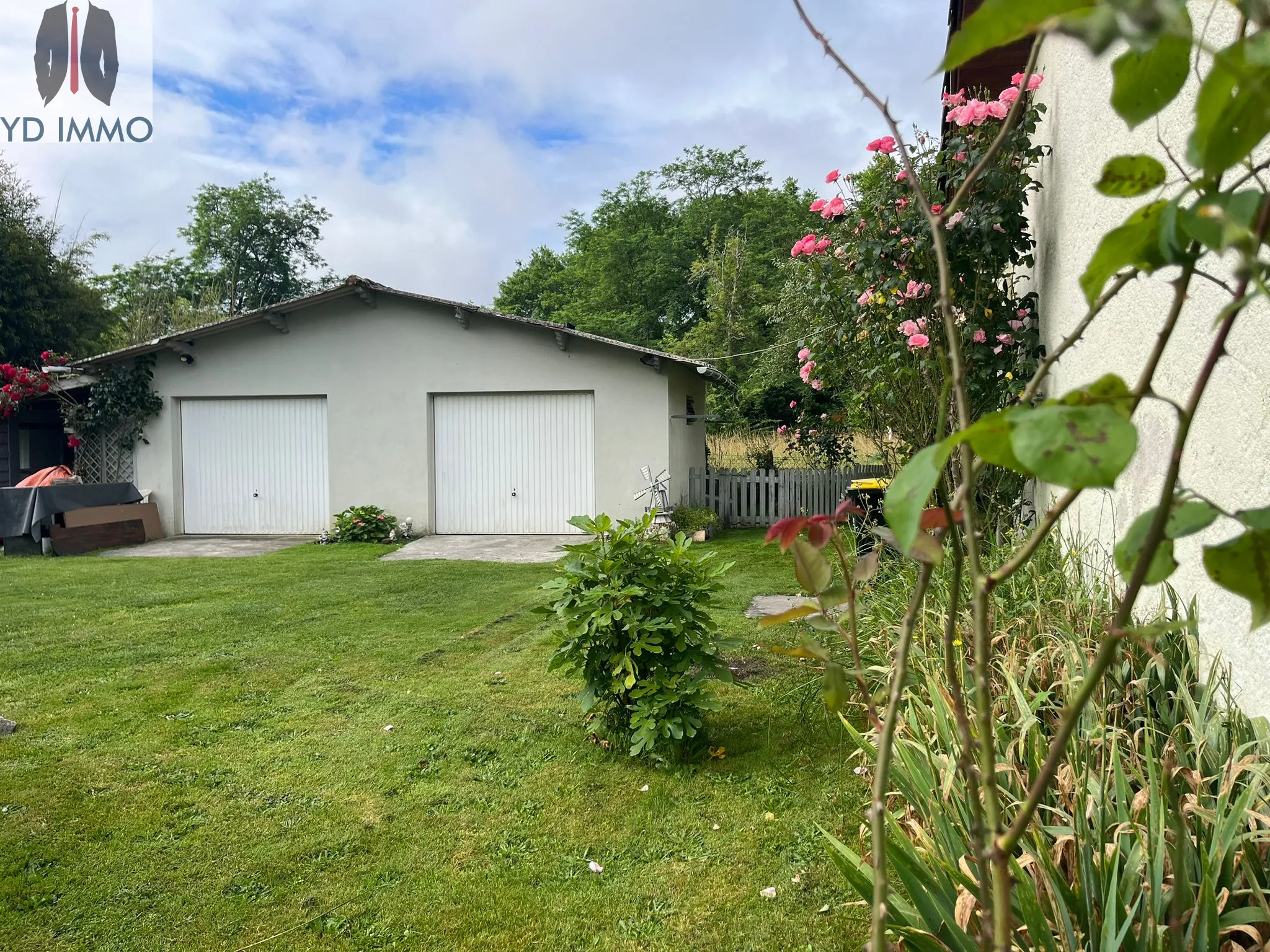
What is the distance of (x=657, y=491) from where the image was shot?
11000 mm

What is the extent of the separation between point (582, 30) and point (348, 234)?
35831 millimetres

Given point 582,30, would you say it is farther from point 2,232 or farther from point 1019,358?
point 2,232

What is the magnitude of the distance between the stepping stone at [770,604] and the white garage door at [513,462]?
194 inches

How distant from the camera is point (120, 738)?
3.72m

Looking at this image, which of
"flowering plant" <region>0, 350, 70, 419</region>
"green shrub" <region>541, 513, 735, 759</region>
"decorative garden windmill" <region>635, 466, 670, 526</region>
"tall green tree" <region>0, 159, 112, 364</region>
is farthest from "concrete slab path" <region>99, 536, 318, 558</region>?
"tall green tree" <region>0, 159, 112, 364</region>

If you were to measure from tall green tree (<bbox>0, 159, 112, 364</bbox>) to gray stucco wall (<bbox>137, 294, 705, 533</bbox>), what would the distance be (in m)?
8.05

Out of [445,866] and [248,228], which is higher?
[248,228]

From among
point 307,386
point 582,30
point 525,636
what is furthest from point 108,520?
point 582,30

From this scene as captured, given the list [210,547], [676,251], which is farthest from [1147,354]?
[676,251]

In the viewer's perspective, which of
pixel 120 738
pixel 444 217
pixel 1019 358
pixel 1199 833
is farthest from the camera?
pixel 444 217

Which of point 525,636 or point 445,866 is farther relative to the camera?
point 525,636

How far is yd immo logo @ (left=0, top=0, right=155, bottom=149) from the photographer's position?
12391 millimetres

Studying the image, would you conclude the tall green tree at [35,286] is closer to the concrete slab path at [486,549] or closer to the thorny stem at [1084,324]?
the concrete slab path at [486,549]

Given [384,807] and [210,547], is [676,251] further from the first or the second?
[384,807]
